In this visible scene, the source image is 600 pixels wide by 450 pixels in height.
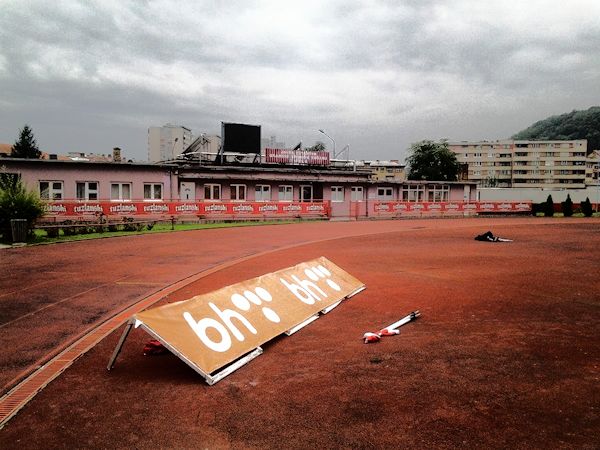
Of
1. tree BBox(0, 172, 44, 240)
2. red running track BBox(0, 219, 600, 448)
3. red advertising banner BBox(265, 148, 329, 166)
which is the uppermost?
red advertising banner BBox(265, 148, 329, 166)

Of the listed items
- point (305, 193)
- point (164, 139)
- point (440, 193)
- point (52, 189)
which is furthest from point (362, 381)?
point (164, 139)

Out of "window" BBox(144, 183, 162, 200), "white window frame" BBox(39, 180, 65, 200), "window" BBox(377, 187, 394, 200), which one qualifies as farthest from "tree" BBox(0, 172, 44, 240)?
"window" BBox(377, 187, 394, 200)

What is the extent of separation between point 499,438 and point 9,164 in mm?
33379

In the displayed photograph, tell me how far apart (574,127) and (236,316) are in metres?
186

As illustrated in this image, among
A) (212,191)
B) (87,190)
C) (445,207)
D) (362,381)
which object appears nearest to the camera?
(362,381)

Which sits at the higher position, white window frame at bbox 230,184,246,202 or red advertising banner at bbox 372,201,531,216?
white window frame at bbox 230,184,246,202

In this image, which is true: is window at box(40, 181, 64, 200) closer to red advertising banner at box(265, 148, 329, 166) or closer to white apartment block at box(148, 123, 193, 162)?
red advertising banner at box(265, 148, 329, 166)

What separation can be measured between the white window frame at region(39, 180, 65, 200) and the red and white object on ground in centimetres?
2950

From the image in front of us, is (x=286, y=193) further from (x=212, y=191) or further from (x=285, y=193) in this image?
(x=212, y=191)

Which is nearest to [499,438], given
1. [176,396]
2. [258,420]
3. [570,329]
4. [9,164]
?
[258,420]

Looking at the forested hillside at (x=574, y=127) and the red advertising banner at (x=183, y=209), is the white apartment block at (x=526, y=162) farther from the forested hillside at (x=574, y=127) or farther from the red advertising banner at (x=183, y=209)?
the red advertising banner at (x=183, y=209)

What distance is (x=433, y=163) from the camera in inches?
3541

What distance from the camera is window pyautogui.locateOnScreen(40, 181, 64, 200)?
30.3 m

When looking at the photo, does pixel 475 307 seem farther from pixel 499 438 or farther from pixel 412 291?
pixel 499 438
